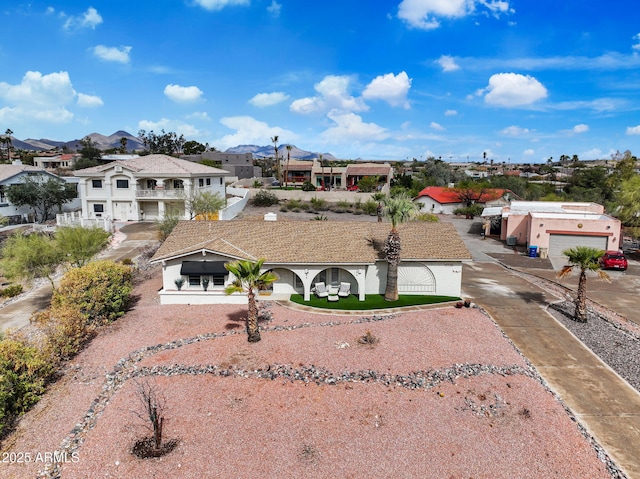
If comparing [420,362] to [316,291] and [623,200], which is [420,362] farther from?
[623,200]

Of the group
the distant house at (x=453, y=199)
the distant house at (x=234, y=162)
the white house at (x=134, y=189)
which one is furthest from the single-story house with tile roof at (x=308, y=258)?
the distant house at (x=234, y=162)

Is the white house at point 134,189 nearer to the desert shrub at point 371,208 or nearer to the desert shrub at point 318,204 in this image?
the desert shrub at point 318,204

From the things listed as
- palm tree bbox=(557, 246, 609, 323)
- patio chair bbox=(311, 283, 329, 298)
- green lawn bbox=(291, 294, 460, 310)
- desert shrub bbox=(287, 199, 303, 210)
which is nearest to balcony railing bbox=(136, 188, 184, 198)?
desert shrub bbox=(287, 199, 303, 210)

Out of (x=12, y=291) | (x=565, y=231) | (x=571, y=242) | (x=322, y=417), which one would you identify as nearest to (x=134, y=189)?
(x=12, y=291)

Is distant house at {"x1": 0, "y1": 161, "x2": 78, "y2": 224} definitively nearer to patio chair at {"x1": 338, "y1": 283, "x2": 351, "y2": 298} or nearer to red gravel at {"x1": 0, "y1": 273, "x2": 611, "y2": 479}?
red gravel at {"x1": 0, "y1": 273, "x2": 611, "y2": 479}

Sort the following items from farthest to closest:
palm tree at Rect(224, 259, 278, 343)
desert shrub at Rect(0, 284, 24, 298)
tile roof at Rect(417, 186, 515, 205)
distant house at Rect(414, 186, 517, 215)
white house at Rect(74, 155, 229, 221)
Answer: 1. tile roof at Rect(417, 186, 515, 205)
2. distant house at Rect(414, 186, 517, 215)
3. white house at Rect(74, 155, 229, 221)
4. desert shrub at Rect(0, 284, 24, 298)
5. palm tree at Rect(224, 259, 278, 343)

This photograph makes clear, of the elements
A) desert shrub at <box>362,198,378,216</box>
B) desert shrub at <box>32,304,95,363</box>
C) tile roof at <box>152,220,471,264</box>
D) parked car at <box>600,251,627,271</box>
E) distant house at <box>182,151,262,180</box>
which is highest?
distant house at <box>182,151,262,180</box>

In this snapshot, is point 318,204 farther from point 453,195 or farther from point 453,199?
point 453,195
